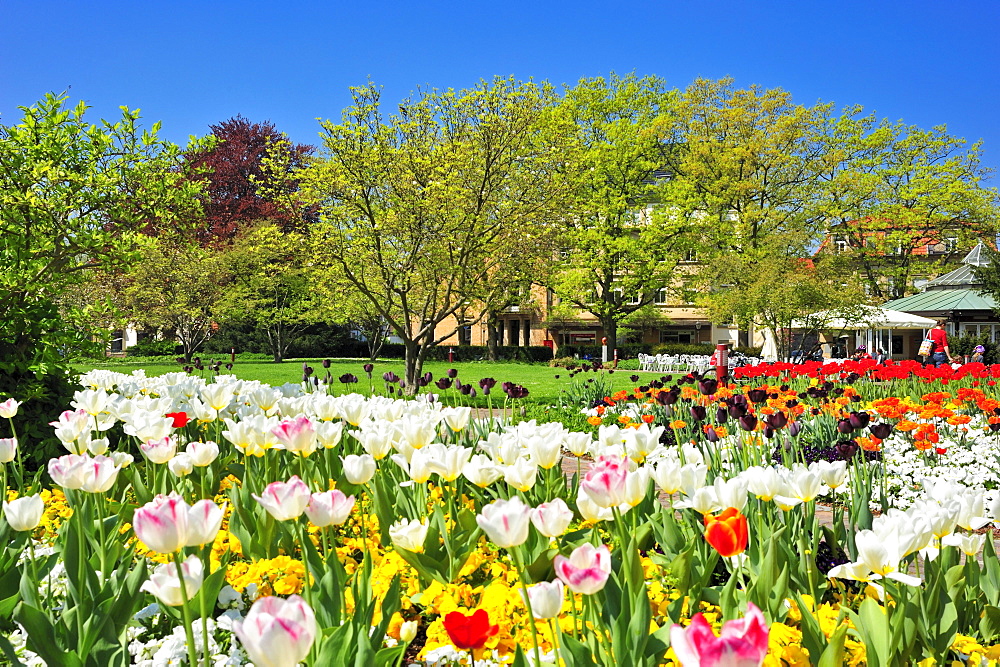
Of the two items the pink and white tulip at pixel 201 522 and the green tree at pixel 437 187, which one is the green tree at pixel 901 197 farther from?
the pink and white tulip at pixel 201 522

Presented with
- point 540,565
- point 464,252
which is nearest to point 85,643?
point 540,565

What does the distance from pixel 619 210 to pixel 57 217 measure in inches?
1010

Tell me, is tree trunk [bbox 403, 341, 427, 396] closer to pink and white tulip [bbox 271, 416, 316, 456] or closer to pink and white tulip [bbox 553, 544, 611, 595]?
pink and white tulip [bbox 271, 416, 316, 456]

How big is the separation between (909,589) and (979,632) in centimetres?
38

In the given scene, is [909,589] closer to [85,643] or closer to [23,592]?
[85,643]

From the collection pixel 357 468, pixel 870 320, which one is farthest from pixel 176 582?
pixel 870 320

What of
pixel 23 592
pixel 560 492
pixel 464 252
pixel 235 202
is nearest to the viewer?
pixel 23 592

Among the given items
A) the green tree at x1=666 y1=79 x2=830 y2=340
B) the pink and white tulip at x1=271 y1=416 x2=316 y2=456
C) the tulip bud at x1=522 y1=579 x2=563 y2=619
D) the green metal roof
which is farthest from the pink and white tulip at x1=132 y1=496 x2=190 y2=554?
the green tree at x1=666 y1=79 x2=830 y2=340

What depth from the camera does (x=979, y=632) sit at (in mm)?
2338

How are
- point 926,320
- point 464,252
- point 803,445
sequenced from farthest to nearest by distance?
point 926,320 < point 464,252 < point 803,445

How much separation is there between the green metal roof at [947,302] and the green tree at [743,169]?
426 cm

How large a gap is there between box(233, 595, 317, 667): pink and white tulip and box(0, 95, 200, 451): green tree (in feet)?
17.4

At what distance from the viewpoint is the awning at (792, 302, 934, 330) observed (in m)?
22.9

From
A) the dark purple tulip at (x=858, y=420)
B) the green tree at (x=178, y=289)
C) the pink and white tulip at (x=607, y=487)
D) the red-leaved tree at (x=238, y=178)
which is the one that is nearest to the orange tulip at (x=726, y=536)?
the pink and white tulip at (x=607, y=487)
